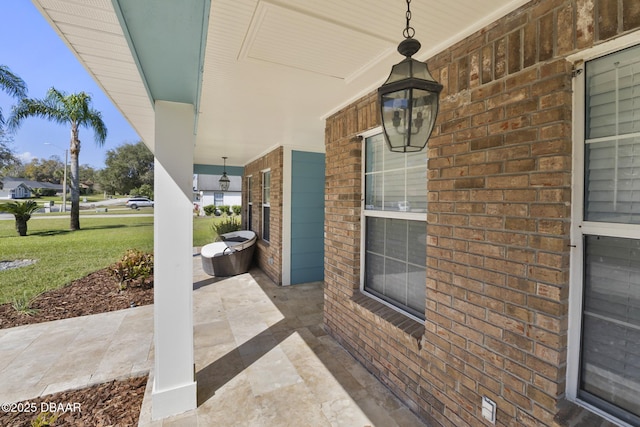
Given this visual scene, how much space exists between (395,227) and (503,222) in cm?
115

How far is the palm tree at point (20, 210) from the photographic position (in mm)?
10875

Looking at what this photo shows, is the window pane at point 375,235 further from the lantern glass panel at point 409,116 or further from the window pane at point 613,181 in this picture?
the window pane at point 613,181

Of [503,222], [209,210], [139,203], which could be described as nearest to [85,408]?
[503,222]

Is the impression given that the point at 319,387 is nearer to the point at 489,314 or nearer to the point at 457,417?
the point at 457,417

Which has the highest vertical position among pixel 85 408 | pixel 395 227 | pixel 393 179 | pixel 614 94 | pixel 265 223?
pixel 614 94

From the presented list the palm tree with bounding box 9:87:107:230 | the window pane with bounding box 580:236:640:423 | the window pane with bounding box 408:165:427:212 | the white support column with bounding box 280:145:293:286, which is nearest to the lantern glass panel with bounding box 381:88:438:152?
the window pane with bounding box 408:165:427:212

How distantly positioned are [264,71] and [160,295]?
197 cm

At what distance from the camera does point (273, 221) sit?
585cm

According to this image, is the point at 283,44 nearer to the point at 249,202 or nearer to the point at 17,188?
the point at 249,202

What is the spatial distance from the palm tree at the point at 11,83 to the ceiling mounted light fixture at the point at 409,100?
1369 cm

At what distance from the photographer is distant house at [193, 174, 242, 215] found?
25203 mm

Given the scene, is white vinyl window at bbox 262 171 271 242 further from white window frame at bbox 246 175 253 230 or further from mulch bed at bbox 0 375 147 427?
mulch bed at bbox 0 375 147 427

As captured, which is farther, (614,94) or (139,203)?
(139,203)

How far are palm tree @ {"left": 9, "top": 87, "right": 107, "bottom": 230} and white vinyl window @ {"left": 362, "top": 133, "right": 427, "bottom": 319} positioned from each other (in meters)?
14.1
